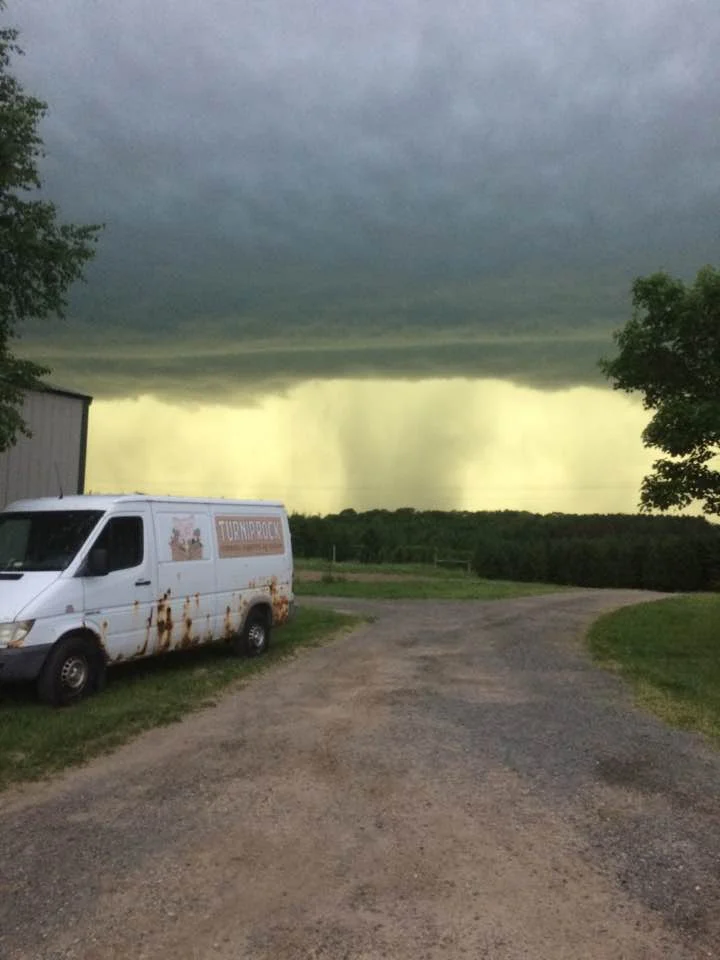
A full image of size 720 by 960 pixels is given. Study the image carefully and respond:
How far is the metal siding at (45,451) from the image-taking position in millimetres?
20562

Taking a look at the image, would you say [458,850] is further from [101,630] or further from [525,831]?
[101,630]

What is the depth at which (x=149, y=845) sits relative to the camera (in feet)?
17.3

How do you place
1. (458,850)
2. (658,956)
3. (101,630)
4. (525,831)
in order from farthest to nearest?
1. (101,630)
2. (525,831)
3. (458,850)
4. (658,956)

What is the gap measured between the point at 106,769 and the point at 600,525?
89.2m

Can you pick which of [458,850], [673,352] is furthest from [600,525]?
[458,850]

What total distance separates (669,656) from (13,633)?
11224 mm

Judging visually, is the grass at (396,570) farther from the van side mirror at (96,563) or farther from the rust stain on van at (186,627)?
the van side mirror at (96,563)

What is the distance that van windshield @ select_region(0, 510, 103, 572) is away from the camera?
33.5ft

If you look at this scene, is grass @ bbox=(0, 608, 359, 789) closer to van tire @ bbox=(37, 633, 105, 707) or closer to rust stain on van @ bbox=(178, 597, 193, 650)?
van tire @ bbox=(37, 633, 105, 707)

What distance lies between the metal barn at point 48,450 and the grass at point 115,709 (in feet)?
28.6

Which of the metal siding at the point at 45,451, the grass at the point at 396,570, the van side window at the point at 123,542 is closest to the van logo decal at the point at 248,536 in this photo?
the van side window at the point at 123,542

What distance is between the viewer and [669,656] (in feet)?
50.4

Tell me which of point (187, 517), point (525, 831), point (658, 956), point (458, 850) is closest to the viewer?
point (658, 956)

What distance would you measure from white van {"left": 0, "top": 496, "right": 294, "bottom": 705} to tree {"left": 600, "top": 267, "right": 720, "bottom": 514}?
25.6ft
